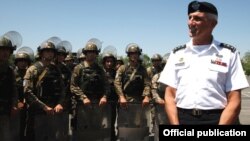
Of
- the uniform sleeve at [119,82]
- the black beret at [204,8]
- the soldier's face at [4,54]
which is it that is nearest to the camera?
the black beret at [204,8]

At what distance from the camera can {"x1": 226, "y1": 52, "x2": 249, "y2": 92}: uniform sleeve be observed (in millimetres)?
2865

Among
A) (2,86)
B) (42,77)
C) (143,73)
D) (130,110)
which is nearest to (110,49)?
(143,73)

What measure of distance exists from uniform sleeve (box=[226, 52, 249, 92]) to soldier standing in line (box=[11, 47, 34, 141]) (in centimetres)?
419

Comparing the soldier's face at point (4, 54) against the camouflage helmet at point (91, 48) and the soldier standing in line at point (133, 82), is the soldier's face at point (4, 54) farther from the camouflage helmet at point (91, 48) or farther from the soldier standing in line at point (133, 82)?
the soldier standing in line at point (133, 82)

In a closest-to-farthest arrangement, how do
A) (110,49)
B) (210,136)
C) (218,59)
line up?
(210,136)
(218,59)
(110,49)

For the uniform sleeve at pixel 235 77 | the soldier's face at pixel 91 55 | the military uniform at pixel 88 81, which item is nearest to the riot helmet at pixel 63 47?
the soldier's face at pixel 91 55

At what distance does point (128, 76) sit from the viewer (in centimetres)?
814

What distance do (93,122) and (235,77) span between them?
4629 millimetres

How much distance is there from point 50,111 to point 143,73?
2620mm

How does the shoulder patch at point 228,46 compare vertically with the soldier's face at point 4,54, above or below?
above

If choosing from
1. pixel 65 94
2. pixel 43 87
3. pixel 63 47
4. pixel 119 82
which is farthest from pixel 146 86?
pixel 43 87

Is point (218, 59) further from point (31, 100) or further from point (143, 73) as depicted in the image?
point (143, 73)

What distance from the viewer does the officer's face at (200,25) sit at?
2.93 metres

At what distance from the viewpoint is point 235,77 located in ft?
9.47
